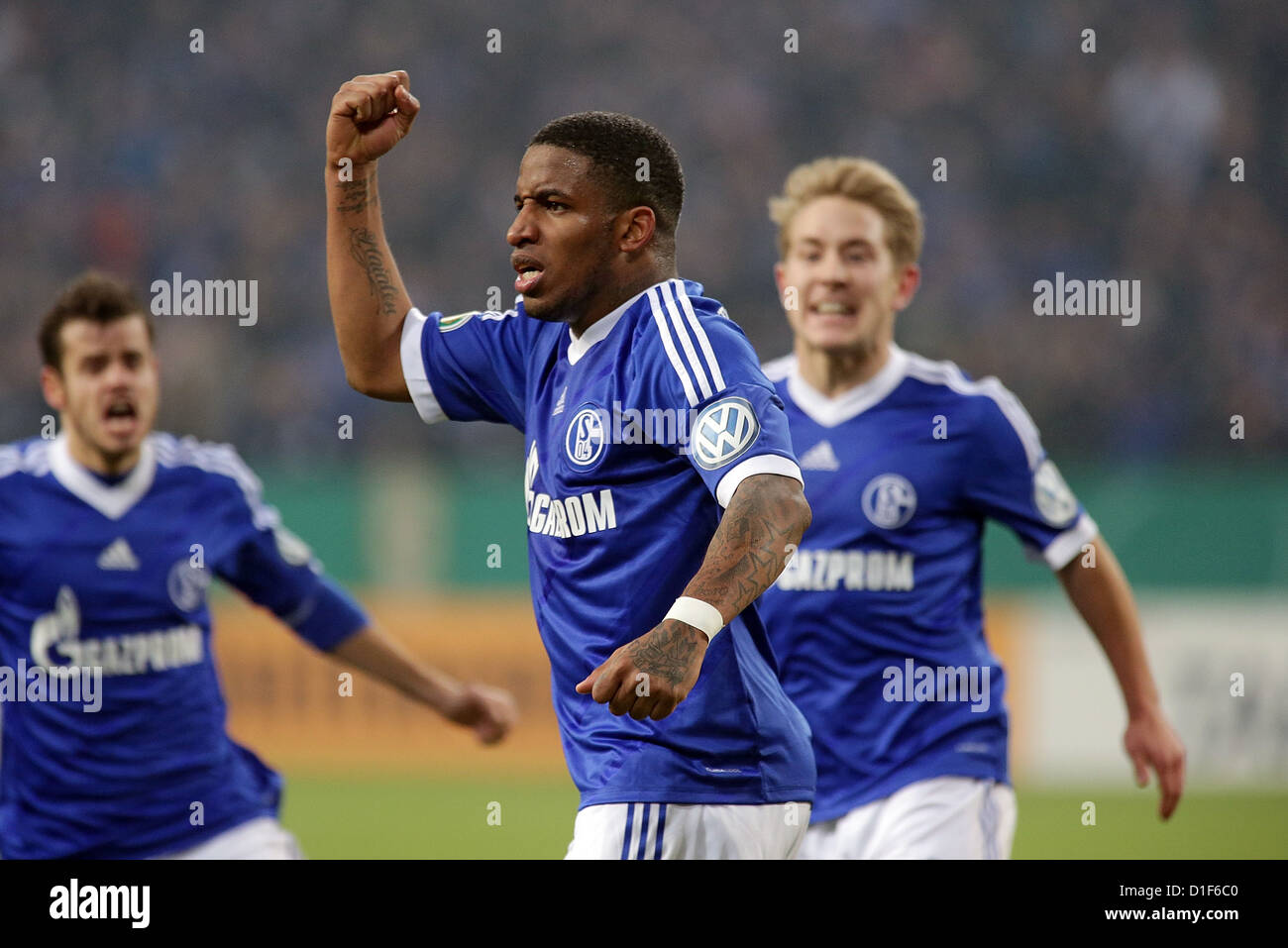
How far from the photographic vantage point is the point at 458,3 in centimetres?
1644

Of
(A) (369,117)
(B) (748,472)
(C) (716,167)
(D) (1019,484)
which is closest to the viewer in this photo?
(B) (748,472)

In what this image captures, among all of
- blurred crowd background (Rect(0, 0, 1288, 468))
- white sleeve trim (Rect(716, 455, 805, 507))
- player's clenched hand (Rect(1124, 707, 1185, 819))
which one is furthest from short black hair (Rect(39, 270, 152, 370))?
blurred crowd background (Rect(0, 0, 1288, 468))

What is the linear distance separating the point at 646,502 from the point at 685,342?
35 centimetres

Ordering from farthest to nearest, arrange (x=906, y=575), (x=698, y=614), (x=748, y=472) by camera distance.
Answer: (x=906, y=575)
(x=748, y=472)
(x=698, y=614)

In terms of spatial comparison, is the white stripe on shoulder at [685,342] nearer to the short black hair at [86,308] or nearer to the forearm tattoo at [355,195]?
the forearm tattoo at [355,195]

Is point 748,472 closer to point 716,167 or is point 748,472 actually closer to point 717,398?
point 717,398

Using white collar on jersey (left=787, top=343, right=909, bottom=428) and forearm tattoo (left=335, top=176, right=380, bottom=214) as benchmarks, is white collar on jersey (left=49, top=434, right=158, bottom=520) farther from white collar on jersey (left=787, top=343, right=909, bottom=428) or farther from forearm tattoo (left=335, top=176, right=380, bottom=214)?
white collar on jersey (left=787, top=343, right=909, bottom=428)

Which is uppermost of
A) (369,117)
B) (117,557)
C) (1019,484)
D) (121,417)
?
(369,117)

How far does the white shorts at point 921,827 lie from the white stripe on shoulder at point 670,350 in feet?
6.40

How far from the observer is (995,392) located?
5129 mm

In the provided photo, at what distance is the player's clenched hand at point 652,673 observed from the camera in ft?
9.45

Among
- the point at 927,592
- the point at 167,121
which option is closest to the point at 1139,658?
the point at 927,592

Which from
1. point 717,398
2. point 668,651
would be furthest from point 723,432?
point 668,651

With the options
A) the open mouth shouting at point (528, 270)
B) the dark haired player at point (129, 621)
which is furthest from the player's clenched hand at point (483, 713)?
the open mouth shouting at point (528, 270)
